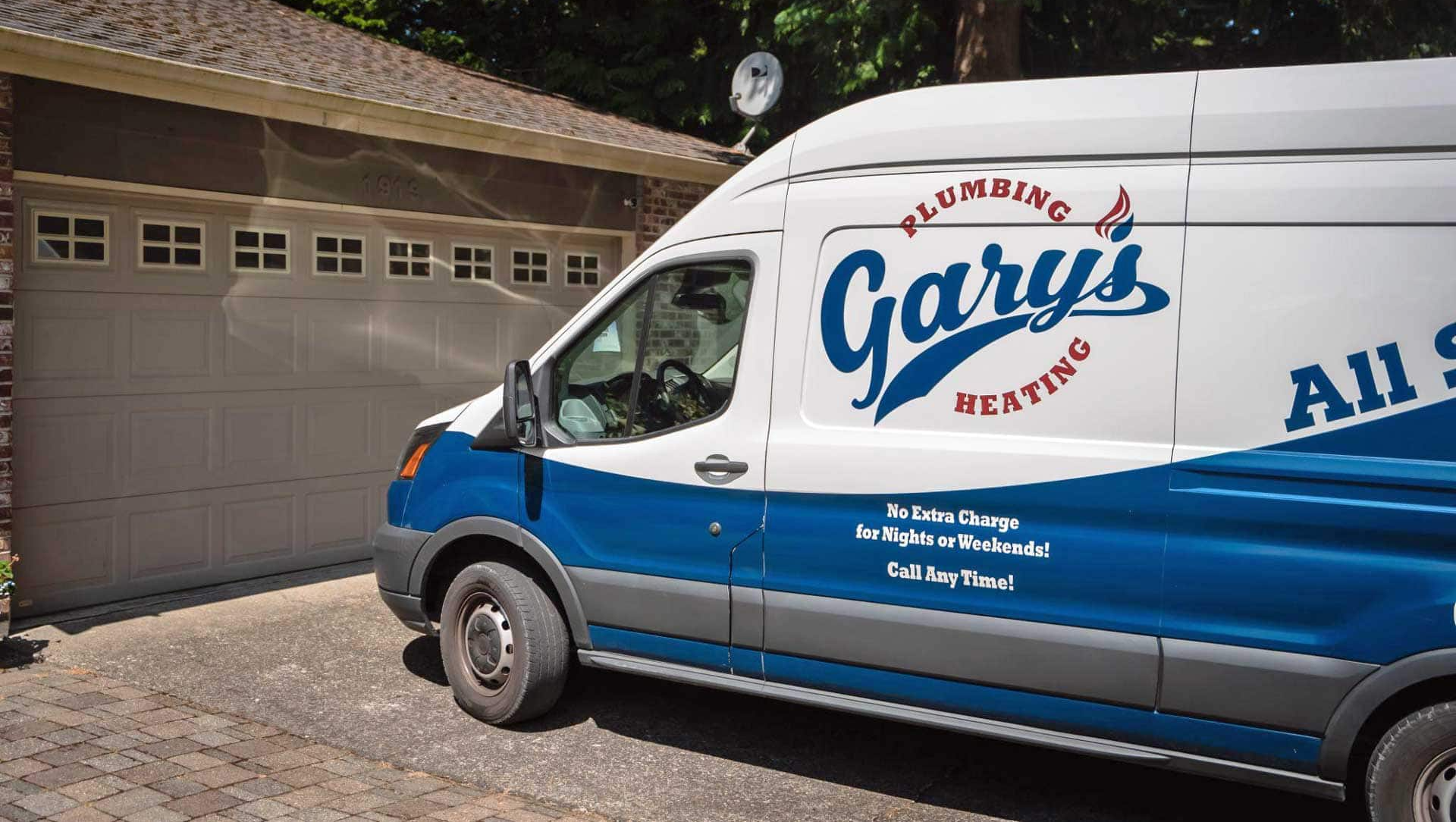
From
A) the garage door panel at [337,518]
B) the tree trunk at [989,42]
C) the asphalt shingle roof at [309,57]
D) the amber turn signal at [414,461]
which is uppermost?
the tree trunk at [989,42]

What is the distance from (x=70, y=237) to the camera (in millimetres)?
7039

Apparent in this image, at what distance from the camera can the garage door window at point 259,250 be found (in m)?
7.82

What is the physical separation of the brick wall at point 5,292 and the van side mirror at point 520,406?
2881 mm

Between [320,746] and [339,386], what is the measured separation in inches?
142

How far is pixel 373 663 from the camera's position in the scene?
21.1 ft

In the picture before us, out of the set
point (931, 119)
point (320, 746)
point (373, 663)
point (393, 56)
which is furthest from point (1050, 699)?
point (393, 56)

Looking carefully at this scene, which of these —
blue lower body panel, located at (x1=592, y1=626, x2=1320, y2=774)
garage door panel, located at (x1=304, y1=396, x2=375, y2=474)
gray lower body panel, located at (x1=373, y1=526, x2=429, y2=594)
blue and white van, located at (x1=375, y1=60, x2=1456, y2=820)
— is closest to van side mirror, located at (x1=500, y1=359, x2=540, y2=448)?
blue and white van, located at (x1=375, y1=60, x2=1456, y2=820)

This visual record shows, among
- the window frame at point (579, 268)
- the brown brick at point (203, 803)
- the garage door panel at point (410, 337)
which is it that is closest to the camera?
the brown brick at point (203, 803)

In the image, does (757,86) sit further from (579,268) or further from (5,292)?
(5,292)

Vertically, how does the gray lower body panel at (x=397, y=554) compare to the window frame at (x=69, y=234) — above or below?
below

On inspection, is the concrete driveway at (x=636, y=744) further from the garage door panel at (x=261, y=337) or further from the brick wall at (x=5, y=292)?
the garage door panel at (x=261, y=337)

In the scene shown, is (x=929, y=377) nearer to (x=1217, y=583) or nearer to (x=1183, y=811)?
(x=1217, y=583)

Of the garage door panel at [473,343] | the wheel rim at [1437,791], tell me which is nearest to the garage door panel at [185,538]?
the garage door panel at [473,343]

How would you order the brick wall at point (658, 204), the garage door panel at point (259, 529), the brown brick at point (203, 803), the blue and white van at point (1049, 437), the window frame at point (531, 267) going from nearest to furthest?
1. the blue and white van at point (1049, 437)
2. the brown brick at point (203, 803)
3. the garage door panel at point (259, 529)
4. the window frame at point (531, 267)
5. the brick wall at point (658, 204)
